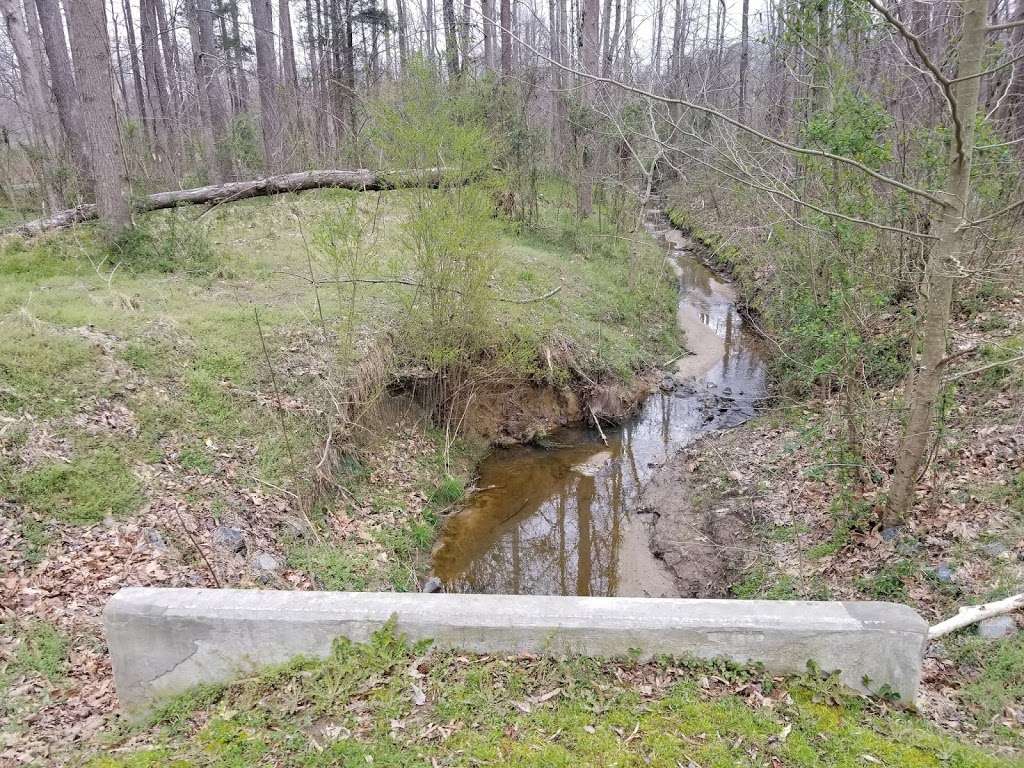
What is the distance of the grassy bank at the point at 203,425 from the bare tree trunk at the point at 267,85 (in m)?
3.74

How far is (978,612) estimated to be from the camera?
389 centimetres

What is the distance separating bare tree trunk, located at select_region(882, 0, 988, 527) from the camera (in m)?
3.56

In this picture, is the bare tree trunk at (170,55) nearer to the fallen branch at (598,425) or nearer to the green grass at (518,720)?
the fallen branch at (598,425)

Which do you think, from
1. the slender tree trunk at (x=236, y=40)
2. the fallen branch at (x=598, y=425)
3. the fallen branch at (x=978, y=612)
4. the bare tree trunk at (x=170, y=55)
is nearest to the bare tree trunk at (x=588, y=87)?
the fallen branch at (x=598, y=425)

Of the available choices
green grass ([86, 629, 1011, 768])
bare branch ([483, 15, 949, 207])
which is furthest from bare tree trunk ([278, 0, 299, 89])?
green grass ([86, 629, 1011, 768])

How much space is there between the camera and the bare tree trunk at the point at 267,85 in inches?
557

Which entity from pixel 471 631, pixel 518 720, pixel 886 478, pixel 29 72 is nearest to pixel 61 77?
pixel 29 72

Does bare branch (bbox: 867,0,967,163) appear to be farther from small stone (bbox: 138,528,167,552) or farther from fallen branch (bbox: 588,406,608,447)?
fallen branch (bbox: 588,406,608,447)

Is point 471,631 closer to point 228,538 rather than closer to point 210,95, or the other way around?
point 228,538

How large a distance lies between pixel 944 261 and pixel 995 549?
2269 mm

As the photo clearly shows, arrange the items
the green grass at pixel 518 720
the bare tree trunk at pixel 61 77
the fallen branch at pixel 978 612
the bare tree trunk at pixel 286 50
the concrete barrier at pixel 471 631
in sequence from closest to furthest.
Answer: the green grass at pixel 518 720
the concrete barrier at pixel 471 631
the fallen branch at pixel 978 612
the bare tree trunk at pixel 61 77
the bare tree trunk at pixel 286 50

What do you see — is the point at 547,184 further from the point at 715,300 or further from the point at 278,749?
the point at 278,749

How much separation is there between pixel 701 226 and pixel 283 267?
15.5 m

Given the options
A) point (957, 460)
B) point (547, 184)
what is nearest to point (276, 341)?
point (957, 460)
